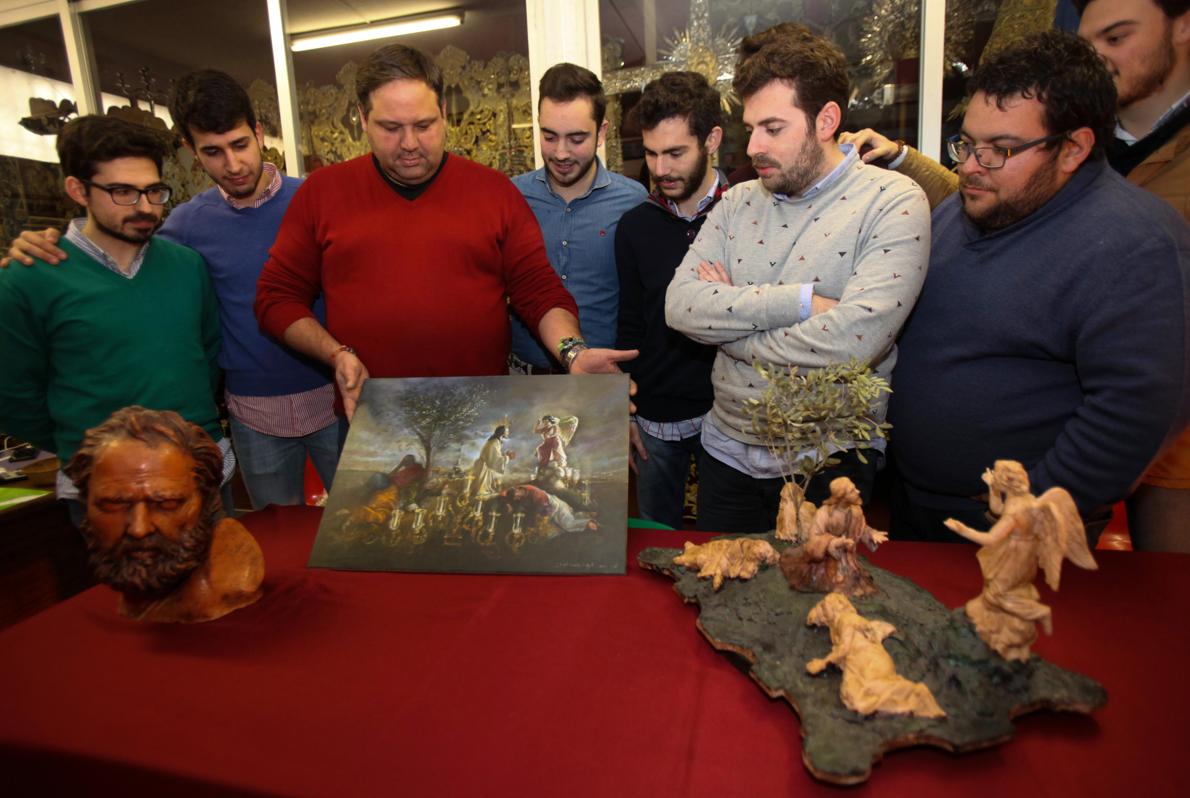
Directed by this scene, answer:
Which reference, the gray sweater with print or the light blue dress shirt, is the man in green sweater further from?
the gray sweater with print

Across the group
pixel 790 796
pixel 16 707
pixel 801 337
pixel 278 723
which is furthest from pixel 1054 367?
pixel 16 707

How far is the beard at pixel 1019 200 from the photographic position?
1696 mm

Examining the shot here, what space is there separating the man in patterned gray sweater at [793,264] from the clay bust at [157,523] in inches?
51.5

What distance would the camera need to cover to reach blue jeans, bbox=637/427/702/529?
108 inches

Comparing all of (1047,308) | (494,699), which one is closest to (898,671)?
(494,699)

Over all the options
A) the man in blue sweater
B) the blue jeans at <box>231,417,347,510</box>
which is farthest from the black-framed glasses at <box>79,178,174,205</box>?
the blue jeans at <box>231,417,347,510</box>

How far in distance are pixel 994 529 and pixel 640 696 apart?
2.13 ft

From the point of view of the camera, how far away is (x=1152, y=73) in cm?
202

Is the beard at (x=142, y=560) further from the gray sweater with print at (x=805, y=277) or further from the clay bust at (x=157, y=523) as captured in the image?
the gray sweater with print at (x=805, y=277)

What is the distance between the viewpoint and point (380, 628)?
141 cm

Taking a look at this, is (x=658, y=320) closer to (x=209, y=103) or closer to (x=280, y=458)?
(x=280, y=458)

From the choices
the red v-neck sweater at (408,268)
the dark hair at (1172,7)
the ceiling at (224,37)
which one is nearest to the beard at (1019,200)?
the dark hair at (1172,7)

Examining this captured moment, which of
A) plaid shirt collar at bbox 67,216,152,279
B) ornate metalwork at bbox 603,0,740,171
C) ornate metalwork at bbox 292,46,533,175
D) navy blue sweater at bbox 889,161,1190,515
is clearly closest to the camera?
navy blue sweater at bbox 889,161,1190,515

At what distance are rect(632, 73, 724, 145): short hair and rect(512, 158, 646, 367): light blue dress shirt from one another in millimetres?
522
